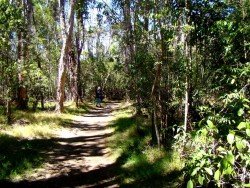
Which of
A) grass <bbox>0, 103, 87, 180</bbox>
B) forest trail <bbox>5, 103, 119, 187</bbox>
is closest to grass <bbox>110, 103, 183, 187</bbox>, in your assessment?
forest trail <bbox>5, 103, 119, 187</bbox>

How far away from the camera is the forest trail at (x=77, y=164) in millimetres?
9383

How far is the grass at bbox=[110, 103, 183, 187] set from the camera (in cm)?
862

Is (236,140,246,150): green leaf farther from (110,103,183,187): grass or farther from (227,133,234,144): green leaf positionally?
(110,103,183,187): grass

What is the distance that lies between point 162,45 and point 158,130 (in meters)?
2.65

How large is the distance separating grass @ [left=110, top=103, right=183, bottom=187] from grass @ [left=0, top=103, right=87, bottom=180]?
2.61 metres

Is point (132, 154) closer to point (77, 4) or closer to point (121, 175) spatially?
point (121, 175)

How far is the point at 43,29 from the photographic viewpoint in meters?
45.8

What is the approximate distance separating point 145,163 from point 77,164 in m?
2.39

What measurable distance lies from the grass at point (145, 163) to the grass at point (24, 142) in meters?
2.61

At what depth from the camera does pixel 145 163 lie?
976cm

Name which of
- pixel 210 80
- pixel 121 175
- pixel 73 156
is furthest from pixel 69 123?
pixel 210 80

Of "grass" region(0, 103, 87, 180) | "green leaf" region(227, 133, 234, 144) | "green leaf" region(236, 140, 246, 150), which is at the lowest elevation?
"grass" region(0, 103, 87, 180)

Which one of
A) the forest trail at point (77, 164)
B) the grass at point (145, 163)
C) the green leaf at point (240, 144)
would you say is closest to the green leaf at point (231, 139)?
the green leaf at point (240, 144)

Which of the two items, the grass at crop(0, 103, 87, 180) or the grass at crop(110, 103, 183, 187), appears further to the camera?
the grass at crop(0, 103, 87, 180)
